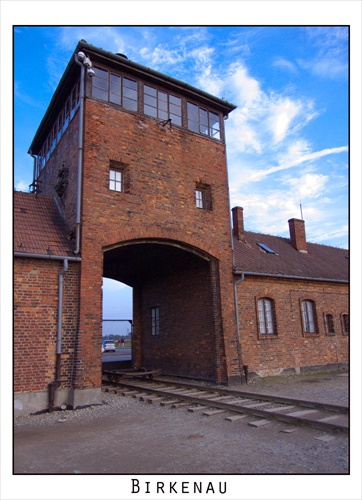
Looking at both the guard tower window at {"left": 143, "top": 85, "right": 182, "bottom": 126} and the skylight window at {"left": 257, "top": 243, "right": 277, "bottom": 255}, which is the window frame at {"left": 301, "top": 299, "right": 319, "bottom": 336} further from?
the guard tower window at {"left": 143, "top": 85, "right": 182, "bottom": 126}

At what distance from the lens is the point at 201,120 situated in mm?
14969

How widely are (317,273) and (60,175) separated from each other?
42.7 feet

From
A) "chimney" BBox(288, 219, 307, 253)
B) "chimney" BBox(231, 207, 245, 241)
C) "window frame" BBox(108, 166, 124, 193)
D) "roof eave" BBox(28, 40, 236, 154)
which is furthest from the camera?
"chimney" BBox(288, 219, 307, 253)

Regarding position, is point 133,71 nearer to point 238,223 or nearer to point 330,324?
point 238,223

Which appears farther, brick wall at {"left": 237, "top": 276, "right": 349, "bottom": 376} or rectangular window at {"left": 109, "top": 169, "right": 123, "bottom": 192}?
brick wall at {"left": 237, "top": 276, "right": 349, "bottom": 376}

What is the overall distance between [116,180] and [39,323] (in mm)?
5130

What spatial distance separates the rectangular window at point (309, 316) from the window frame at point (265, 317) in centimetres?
199

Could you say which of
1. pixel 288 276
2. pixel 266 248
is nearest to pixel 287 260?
pixel 266 248

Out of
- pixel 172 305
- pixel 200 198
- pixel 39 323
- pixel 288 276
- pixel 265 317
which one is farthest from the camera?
pixel 288 276

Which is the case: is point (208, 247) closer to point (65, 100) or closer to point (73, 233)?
point (73, 233)

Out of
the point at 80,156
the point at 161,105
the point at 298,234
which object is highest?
the point at 161,105

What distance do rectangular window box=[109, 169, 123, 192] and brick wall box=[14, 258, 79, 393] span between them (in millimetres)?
3157

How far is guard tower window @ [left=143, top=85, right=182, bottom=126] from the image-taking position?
1349cm

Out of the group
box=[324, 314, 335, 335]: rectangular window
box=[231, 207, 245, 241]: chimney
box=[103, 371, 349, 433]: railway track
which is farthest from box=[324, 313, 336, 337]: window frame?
box=[103, 371, 349, 433]: railway track
